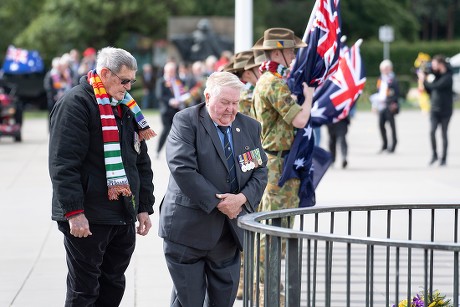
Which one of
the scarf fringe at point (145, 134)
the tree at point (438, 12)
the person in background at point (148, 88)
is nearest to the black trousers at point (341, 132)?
the scarf fringe at point (145, 134)

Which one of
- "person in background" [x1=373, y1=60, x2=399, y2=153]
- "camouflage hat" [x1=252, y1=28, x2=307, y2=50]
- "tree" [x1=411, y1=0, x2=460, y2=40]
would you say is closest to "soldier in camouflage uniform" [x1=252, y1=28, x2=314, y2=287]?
"camouflage hat" [x1=252, y1=28, x2=307, y2=50]

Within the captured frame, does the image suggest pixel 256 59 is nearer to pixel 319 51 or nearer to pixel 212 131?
pixel 319 51

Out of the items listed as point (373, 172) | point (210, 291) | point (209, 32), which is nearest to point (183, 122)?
point (210, 291)

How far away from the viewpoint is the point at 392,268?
27.3 feet

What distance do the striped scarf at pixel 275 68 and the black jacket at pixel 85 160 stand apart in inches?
74.1

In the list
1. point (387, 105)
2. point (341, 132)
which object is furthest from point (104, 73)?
point (387, 105)

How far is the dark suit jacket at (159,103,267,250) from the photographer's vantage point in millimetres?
5480

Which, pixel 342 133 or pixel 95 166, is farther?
pixel 342 133

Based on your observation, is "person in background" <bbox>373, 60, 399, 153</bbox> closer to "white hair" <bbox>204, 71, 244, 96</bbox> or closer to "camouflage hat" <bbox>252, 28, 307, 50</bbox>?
"camouflage hat" <bbox>252, 28, 307, 50</bbox>

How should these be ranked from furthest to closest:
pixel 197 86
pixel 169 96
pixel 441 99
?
pixel 197 86 < pixel 169 96 < pixel 441 99

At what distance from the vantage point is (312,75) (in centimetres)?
789

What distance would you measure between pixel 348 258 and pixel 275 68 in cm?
341

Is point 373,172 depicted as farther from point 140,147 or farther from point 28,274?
point 140,147

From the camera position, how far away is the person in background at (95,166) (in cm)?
552
